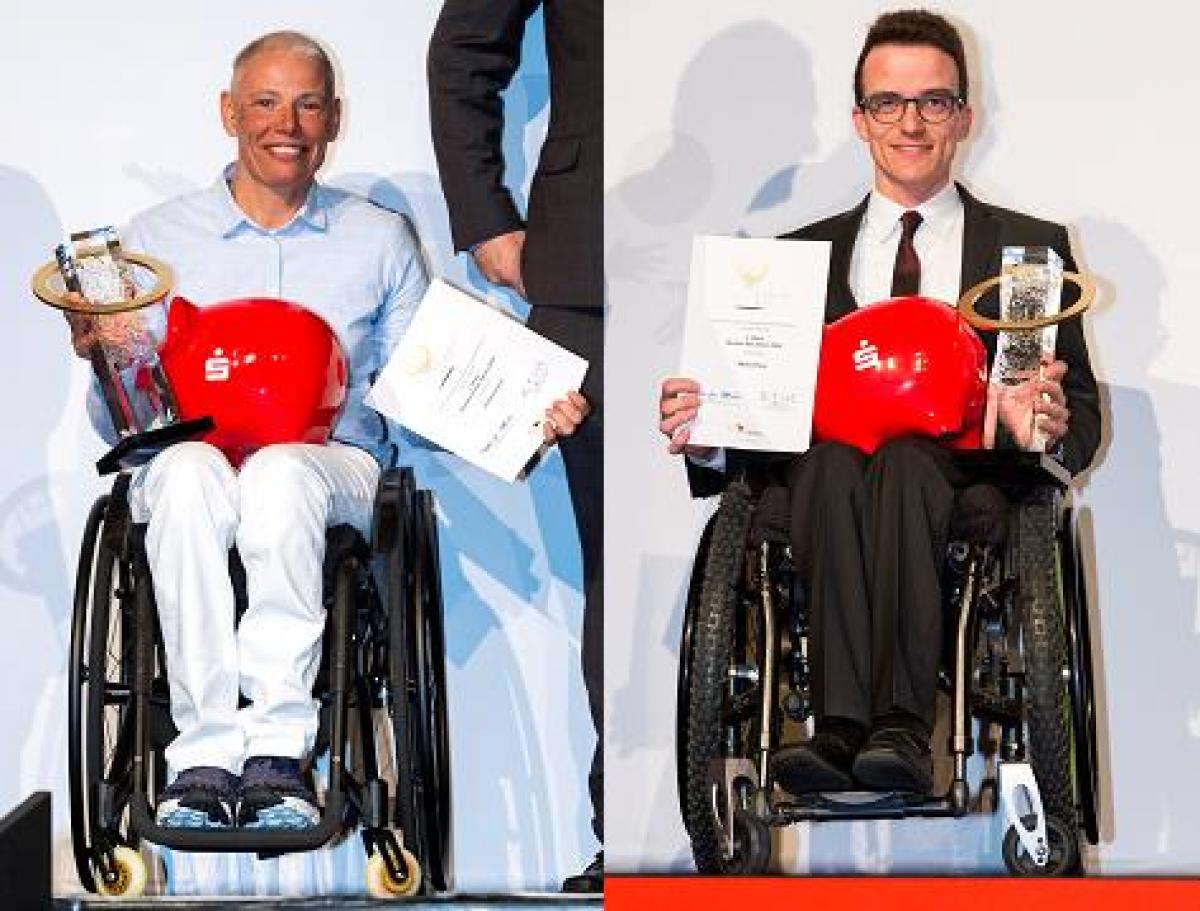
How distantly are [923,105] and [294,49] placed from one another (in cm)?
108

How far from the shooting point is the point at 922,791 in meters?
2.84

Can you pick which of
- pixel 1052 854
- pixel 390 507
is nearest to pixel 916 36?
pixel 390 507

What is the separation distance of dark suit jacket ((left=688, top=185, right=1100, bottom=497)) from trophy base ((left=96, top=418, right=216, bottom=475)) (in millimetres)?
847

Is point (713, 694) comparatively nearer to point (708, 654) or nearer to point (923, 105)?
point (708, 654)

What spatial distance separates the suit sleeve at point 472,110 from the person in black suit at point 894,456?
1.46 feet

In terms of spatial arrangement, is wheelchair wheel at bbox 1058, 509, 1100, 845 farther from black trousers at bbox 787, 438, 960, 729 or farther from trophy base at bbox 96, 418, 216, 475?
trophy base at bbox 96, 418, 216, 475

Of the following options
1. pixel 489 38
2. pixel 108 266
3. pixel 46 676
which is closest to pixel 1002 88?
pixel 489 38

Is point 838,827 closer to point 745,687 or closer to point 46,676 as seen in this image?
point 745,687

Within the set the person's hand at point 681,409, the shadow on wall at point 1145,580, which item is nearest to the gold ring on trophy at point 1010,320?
the shadow on wall at point 1145,580

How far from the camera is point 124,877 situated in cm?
332

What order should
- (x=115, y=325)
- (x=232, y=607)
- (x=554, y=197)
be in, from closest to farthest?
1. (x=232, y=607)
2. (x=115, y=325)
3. (x=554, y=197)

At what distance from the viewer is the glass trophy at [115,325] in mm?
3254

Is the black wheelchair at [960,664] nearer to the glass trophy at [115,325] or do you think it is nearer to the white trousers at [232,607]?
the white trousers at [232,607]

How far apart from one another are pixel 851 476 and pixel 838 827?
2.98 feet
